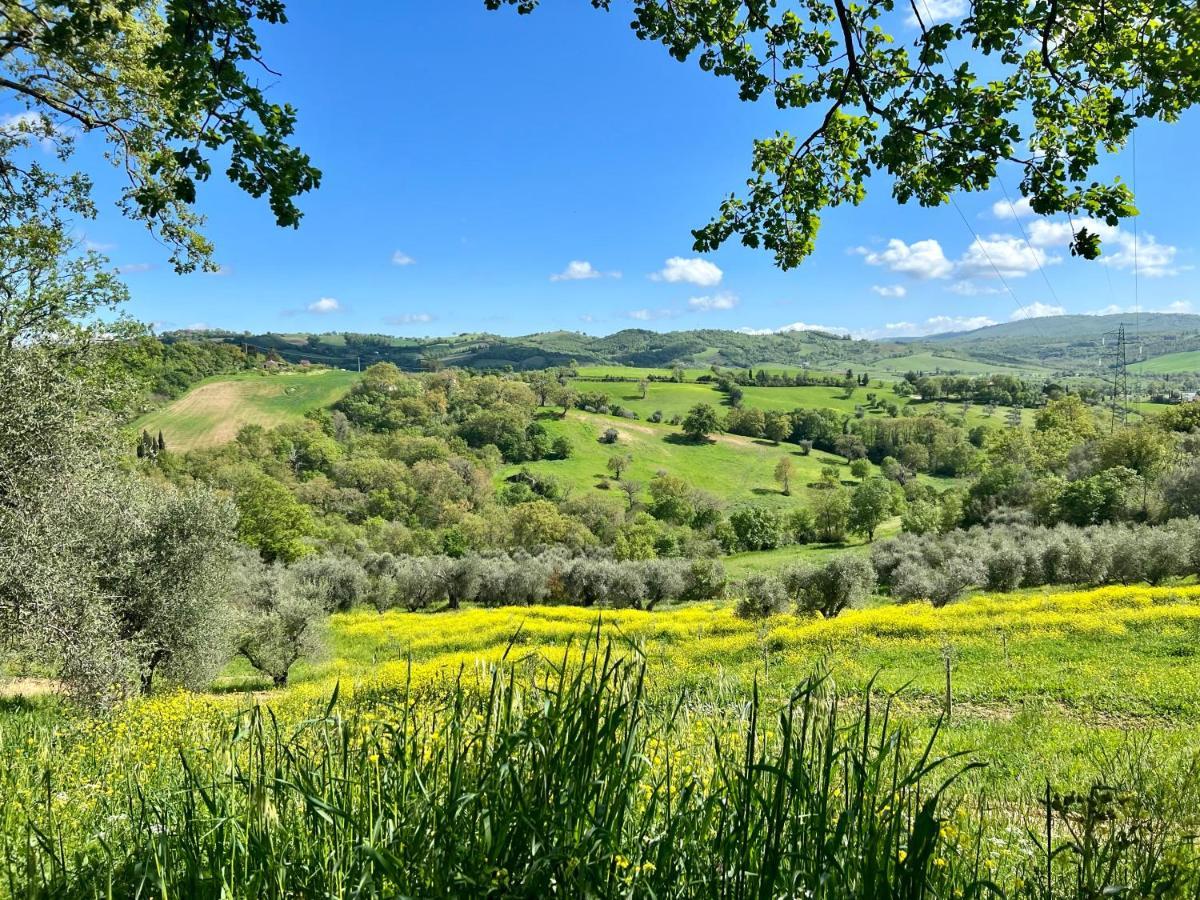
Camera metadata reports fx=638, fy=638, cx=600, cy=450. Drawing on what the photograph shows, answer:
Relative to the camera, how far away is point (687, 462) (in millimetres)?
117688

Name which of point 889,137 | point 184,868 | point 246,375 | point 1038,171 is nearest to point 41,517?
point 184,868

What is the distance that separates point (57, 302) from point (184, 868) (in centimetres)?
1616

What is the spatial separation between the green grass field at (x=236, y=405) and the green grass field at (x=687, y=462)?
1977 inches

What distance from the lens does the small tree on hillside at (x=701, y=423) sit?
5177 inches

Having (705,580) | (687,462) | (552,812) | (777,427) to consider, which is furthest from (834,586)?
(777,427)

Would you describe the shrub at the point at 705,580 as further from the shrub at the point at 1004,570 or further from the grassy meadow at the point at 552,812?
the grassy meadow at the point at 552,812

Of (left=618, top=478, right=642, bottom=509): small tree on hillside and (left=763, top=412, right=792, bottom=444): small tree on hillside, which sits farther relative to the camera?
(left=763, top=412, right=792, bottom=444): small tree on hillside

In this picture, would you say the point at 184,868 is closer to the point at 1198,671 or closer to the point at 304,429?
the point at 1198,671

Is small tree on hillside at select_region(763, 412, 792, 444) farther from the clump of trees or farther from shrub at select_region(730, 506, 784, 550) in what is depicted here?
the clump of trees

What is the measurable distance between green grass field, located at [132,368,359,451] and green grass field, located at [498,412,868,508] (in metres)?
50.2

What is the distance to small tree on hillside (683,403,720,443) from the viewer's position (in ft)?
431

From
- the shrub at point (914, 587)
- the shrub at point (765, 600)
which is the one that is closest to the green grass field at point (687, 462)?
the shrub at point (914, 587)

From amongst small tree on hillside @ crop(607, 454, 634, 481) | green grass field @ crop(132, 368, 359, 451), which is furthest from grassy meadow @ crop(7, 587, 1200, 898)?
green grass field @ crop(132, 368, 359, 451)

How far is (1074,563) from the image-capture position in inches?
1464
